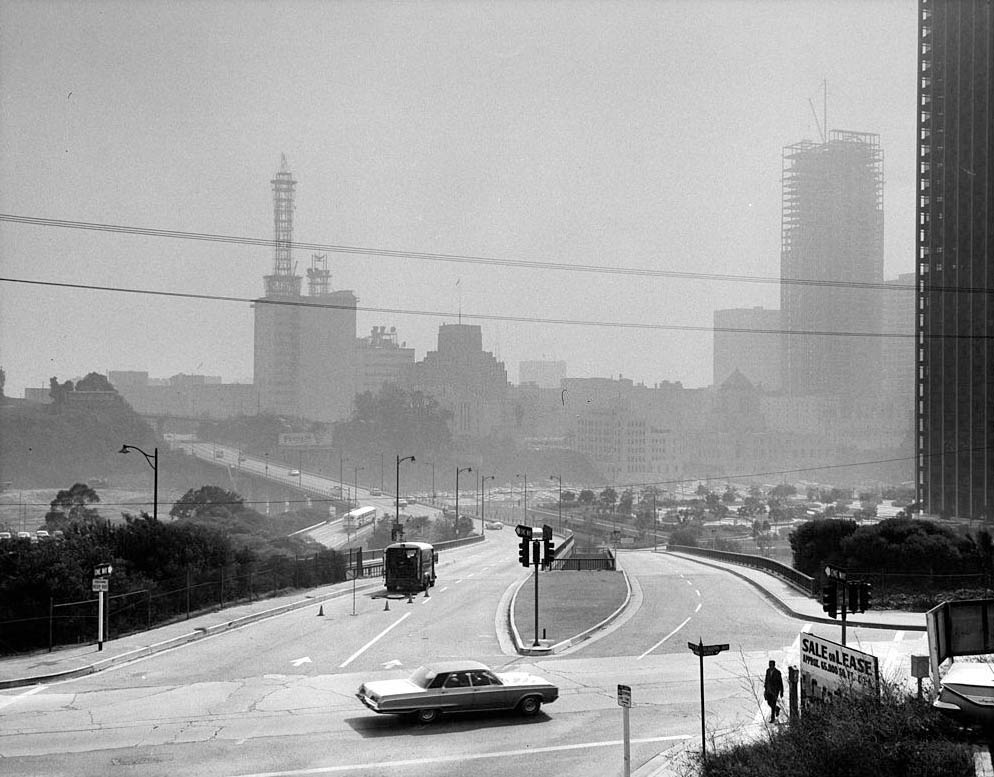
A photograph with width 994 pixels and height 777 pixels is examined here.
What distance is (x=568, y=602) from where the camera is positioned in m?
43.8

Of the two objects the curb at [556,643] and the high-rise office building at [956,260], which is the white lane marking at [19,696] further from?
the high-rise office building at [956,260]

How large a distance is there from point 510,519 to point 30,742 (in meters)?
171

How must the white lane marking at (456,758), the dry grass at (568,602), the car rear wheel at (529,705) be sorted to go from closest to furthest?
the white lane marking at (456,758)
the car rear wheel at (529,705)
the dry grass at (568,602)

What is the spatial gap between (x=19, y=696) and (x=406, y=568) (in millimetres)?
26321

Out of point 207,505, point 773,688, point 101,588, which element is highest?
point 101,588

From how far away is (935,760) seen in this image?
13.6 m

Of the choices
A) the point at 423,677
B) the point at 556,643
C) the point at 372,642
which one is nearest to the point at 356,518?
the point at 372,642

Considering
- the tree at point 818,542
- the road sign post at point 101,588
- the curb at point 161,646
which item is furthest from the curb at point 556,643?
the tree at point 818,542

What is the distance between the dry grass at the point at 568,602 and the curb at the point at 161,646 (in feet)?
32.3

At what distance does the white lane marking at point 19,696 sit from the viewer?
24.3 m

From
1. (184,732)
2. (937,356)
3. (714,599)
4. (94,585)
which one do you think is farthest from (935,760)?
(937,356)

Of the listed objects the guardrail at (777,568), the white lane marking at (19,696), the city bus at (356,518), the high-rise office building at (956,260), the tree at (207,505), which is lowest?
the city bus at (356,518)

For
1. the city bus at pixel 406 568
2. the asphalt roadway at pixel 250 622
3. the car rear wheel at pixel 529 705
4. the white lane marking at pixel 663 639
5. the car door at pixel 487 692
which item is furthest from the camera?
the city bus at pixel 406 568

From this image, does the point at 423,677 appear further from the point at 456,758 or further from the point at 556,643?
the point at 556,643
